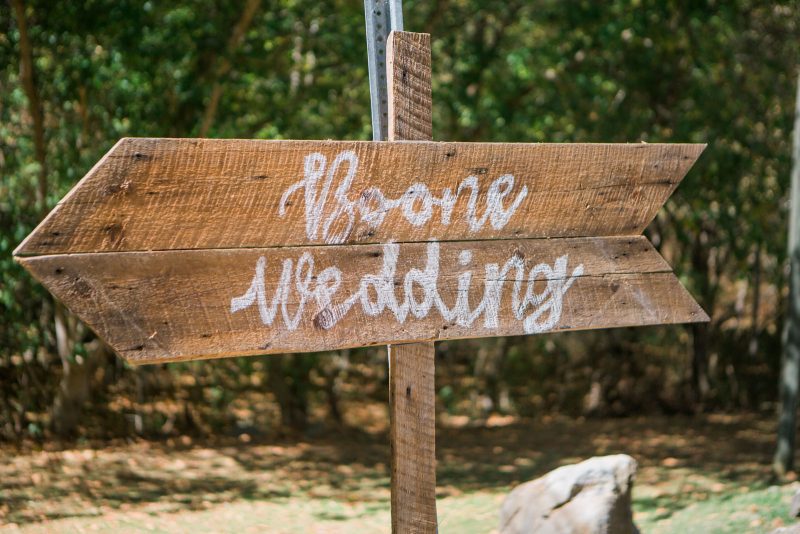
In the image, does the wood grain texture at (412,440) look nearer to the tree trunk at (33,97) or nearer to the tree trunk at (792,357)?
the tree trunk at (792,357)

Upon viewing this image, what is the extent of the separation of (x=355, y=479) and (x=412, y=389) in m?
3.95

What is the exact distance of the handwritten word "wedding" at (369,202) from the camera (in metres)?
2.37

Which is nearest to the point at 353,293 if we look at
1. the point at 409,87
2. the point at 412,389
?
the point at 412,389

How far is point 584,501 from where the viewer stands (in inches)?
155

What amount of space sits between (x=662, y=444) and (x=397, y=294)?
561 centimetres

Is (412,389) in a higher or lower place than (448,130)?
lower

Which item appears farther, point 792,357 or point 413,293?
point 792,357

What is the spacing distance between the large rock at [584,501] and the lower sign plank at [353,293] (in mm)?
1366

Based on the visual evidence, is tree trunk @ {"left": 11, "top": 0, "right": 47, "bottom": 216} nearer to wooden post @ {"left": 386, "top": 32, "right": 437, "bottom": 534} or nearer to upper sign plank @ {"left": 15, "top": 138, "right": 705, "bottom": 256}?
wooden post @ {"left": 386, "top": 32, "right": 437, "bottom": 534}

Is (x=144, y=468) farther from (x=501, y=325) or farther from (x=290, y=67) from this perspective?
(x=501, y=325)

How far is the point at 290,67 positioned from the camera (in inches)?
290

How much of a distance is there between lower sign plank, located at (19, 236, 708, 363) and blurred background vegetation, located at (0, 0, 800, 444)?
4.27 m

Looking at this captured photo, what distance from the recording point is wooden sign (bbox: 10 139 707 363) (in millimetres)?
2100

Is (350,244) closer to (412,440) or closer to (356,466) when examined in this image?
(412,440)
